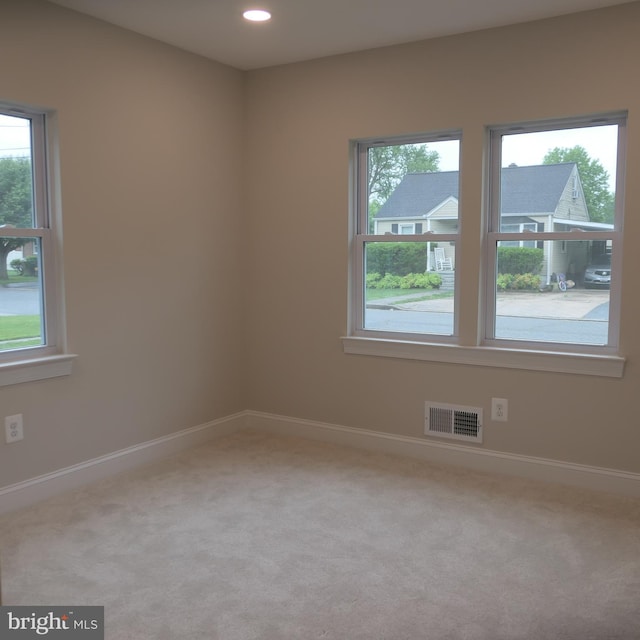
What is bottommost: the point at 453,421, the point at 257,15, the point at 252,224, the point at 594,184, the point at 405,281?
the point at 453,421

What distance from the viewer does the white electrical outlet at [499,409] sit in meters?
3.91

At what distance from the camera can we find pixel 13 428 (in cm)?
336

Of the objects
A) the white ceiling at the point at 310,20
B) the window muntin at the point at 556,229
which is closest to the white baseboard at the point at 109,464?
the window muntin at the point at 556,229

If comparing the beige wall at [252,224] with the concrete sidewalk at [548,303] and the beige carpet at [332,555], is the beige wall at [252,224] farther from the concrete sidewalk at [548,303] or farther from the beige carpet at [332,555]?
the beige carpet at [332,555]

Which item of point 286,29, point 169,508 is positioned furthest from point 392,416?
point 286,29

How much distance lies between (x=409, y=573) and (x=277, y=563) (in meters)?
0.55

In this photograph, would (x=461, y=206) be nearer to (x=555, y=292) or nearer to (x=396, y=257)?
(x=396, y=257)

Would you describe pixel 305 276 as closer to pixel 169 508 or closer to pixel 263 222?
pixel 263 222

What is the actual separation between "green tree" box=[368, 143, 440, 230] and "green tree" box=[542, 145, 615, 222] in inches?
32.4

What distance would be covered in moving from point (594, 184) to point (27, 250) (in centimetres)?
305

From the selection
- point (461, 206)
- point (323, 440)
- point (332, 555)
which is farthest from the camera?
point (323, 440)

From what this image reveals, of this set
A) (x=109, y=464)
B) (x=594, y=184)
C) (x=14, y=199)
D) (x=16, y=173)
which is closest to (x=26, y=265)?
(x=14, y=199)

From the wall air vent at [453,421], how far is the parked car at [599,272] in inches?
38.6

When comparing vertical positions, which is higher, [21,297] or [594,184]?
[594,184]
